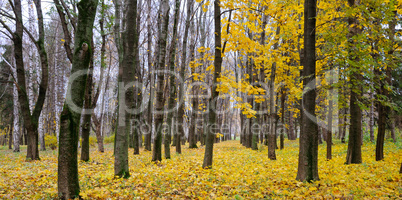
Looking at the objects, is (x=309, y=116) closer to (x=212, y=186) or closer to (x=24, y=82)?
(x=212, y=186)

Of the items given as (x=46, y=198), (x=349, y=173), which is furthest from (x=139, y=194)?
(x=349, y=173)

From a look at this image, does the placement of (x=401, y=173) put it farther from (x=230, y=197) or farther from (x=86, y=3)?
(x=86, y=3)

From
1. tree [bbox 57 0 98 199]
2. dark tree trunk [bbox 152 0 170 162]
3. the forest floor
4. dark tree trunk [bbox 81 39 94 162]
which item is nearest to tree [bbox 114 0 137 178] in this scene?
the forest floor

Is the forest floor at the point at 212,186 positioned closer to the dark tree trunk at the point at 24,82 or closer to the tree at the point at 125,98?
the tree at the point at 125,98

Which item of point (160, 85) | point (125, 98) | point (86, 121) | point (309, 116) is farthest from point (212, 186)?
point (86, 121)

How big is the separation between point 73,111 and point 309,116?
5.57 meters

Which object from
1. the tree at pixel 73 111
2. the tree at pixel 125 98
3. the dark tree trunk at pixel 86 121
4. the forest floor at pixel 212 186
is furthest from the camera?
the dark tree trunk at pixel 86 121

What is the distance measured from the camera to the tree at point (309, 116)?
5.59 m

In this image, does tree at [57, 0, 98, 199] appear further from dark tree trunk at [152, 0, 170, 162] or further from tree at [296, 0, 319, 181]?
tree at [296, 0, 319, 181]

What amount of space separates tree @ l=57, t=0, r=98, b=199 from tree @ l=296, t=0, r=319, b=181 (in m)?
5.38

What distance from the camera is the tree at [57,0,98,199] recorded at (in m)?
3.99

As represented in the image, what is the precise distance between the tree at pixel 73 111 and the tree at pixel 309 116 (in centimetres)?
538

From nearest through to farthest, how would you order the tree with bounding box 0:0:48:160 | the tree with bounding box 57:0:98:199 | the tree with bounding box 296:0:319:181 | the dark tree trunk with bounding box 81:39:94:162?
the tree with bounding box 57:0:98:199
the tree with bounding box 296:0:319:181
the dark tree trunk with bounding box 81:39:94:162
the tree with bounding box 0:0:48:160

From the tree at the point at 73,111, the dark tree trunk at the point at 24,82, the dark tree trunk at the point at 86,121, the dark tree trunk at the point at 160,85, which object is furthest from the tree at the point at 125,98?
the dark tree trunk at the point at 24,82
